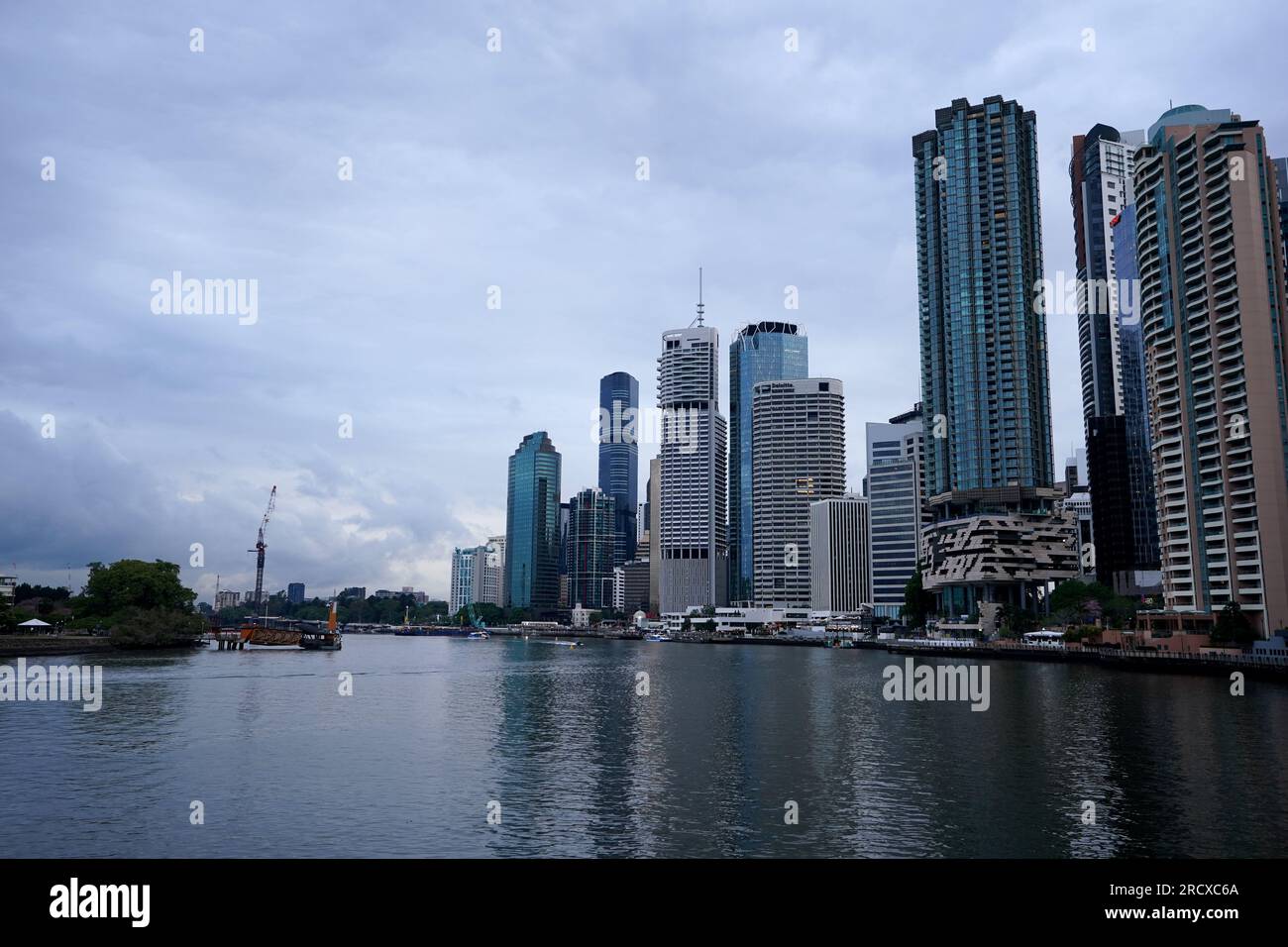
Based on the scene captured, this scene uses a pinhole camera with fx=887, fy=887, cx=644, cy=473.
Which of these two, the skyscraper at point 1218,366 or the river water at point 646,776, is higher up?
the skyscraper at point 1218,366

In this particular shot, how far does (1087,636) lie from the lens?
16238cm

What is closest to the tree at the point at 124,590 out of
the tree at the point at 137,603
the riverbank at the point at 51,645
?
the tree at the point at 137,603

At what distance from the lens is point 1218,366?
14462cm

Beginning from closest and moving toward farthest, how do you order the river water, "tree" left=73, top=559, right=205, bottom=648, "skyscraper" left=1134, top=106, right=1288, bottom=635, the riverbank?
the river water
"skyscraper" left=1134, top=106, right=1288, bottom=635
the riverbank
"tree" left=73, top=559, right=205, bottom=648

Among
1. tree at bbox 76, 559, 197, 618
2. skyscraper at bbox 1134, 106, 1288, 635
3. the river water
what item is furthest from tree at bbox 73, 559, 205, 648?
skyscraper at bbox 1134, 106, 1288, 635

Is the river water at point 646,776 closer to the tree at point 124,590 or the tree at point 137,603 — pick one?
the tree at point 137,603

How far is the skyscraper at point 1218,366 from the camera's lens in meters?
137

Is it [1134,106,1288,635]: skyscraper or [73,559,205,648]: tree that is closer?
[1134,106,1288,635]: skyscraper

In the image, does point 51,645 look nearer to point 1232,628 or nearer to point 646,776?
point 646,776

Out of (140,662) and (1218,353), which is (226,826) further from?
(1218,353)

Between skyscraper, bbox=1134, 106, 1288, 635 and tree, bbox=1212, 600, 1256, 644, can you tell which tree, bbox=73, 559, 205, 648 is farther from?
skyscraper, bbox=1134, 106, 1288, 635

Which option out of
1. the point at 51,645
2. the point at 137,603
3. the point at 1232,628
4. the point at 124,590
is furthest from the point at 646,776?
the point at 137,603

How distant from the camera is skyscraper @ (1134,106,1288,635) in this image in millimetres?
136750
